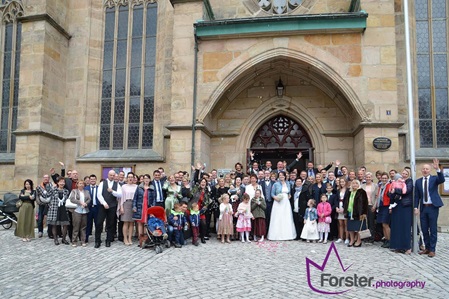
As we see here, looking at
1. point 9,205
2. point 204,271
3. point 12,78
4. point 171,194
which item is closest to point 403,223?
point 204,271

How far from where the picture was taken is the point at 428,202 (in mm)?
7496

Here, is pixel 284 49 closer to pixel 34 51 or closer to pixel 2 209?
pixel 34 51

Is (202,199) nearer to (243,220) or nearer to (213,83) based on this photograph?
(243,220)

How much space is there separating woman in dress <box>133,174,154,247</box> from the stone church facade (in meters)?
2.47

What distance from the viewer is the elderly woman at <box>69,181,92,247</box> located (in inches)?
337

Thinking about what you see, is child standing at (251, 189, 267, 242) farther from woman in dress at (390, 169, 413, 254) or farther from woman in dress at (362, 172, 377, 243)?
woman in dress at (390, 169, 413, 254)

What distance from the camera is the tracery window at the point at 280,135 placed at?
12.8 meters

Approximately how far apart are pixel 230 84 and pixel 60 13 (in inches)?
292

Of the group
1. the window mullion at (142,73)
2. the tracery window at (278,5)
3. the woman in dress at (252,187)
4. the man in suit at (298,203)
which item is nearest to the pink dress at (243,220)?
the woman in dress at (252,187)

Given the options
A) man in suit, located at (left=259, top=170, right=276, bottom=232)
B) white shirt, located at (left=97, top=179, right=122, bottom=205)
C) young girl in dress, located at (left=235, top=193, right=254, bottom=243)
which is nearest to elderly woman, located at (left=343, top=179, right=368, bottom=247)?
man in suit, located at (left=259, top=170, right=276, bottom=232)

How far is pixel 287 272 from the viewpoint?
18.7ft

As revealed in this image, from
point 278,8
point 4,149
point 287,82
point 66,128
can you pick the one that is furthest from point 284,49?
point 4,149

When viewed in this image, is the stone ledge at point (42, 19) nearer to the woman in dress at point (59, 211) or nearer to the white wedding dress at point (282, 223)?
the woman in dress at point (59, 211)

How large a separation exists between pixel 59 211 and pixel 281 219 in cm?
538
